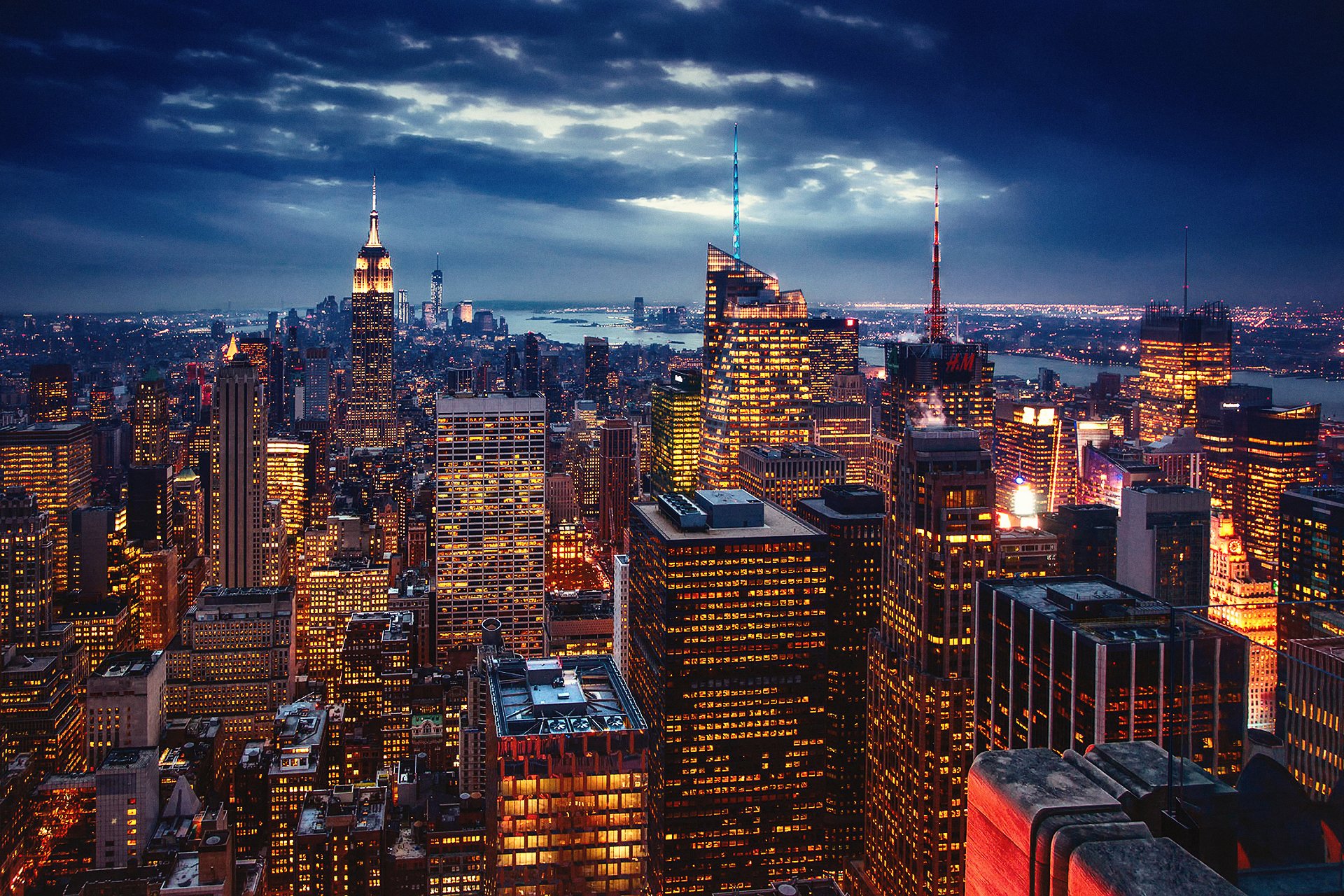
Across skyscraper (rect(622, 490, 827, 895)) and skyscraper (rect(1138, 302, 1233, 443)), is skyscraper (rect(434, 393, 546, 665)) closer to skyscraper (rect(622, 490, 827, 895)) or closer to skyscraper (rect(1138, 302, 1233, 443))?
skyscraper (rect(622, 490, 827, 895))

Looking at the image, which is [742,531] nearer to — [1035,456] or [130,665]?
[130,665]

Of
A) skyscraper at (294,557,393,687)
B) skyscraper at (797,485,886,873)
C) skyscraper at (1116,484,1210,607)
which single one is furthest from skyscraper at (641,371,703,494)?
skyscraper at (1116,484,1210,607)

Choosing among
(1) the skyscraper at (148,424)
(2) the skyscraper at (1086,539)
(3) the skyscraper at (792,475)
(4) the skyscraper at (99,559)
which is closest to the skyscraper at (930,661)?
→ (2) the skyscraper at (1086,539)

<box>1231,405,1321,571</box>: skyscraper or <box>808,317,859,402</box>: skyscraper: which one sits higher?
<box>808,317,859,402</box>: skyscraper

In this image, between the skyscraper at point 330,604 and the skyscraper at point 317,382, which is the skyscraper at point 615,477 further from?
the skyscraper at point 317,382

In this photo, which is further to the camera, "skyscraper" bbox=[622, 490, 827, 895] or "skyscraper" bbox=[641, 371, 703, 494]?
Result: "skyscraper" bbox=[641, 371, 703, 494]

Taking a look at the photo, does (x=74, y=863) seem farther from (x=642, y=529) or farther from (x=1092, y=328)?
(x=1092, y=328)

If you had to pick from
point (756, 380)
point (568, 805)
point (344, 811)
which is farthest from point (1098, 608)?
point (756, 380)
